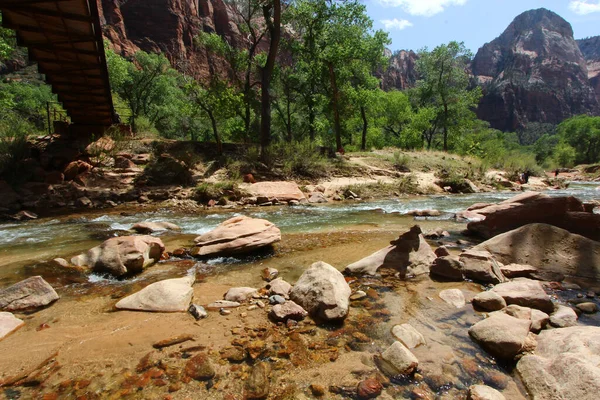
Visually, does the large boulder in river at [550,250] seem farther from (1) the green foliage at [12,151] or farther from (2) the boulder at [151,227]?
(1) the green foliage at [12,151]

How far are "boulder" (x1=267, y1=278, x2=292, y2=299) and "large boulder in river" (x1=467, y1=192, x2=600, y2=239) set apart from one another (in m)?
5.22

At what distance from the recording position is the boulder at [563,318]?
9.57 ft

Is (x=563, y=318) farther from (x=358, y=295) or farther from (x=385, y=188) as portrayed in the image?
(x=385, y=188)

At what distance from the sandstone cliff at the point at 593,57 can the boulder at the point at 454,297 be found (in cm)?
19289

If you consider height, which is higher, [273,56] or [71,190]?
[273,56]

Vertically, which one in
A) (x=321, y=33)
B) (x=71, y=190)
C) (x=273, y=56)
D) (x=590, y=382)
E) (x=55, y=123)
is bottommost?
(x=590, y=382)

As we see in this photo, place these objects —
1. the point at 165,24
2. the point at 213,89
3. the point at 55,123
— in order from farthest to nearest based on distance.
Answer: the point at 165,24, the point at 213,89, the point at 55,123

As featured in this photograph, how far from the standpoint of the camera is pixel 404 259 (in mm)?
4406

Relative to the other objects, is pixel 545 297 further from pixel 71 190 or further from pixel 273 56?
pixel 273 56

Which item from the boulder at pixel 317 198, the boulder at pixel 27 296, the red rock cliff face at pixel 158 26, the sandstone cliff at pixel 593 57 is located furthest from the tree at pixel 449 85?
the sandstone cliff at pixel 593 57

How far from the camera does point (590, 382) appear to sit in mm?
1895

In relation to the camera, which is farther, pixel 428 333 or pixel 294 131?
pixel 294 131

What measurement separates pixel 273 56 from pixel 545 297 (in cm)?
1581

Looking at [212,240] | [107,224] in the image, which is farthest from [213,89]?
[212,240]
